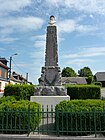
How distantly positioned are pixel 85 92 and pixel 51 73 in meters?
5.38

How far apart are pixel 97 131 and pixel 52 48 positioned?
7036 mm

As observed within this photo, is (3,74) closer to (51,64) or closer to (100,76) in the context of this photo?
(51,64)

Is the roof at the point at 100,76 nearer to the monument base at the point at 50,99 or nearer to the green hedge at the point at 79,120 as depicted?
the monument base at the point at 50,99

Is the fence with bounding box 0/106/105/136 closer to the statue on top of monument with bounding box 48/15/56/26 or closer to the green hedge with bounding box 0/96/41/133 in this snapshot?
the green hedge with bounding box 0/96/41/133

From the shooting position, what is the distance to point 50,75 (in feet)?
40.5

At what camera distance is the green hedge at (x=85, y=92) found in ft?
53.9

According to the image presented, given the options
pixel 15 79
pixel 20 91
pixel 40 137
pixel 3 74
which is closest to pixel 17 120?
pixel 40 137

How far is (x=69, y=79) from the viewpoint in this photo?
74.4 metres

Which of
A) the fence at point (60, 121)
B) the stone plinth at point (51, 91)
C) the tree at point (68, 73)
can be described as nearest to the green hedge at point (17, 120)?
the fence at point (60, 121)

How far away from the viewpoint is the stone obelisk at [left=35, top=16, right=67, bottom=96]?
1189 centimetres

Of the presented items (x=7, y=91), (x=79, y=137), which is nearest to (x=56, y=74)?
(x=7, y=91)

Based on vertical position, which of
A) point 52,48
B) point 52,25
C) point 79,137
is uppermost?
point 52,25

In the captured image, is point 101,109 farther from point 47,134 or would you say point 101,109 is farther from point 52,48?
point 52,48

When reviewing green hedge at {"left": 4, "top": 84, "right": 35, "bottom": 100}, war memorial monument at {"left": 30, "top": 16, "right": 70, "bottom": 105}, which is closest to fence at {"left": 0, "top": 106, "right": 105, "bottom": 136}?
war memorial monument at {"left": 30, "top": 16, "right": 70, "bottom": 105}
